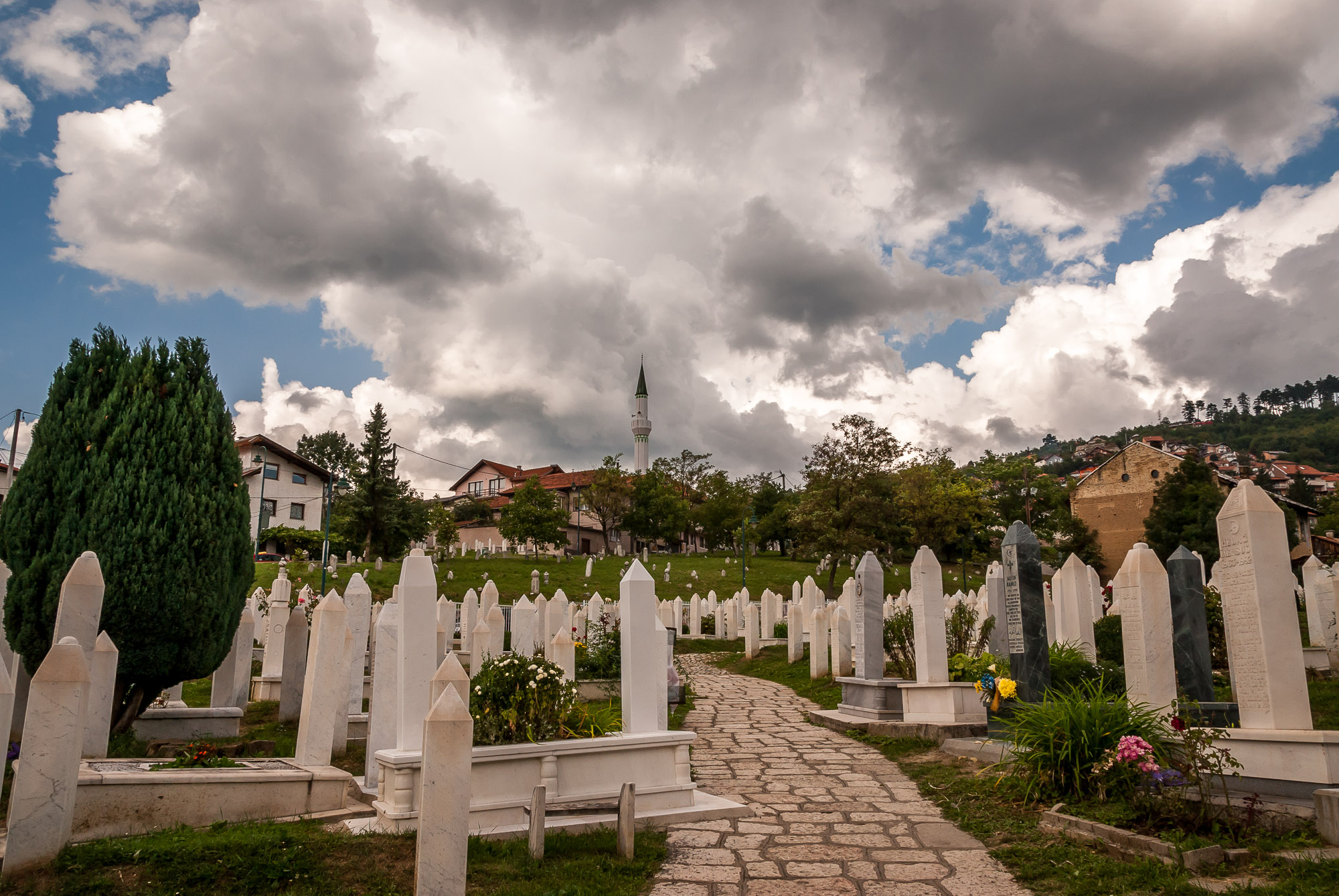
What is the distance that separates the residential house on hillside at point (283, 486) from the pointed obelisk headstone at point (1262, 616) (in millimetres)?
45177

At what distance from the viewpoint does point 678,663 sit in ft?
67.4

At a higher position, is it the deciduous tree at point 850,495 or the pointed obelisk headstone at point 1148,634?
the deciduous tree at point 850,495

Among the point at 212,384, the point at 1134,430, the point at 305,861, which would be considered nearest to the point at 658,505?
the point at 212,384

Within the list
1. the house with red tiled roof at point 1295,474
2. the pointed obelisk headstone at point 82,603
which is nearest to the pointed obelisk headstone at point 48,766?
the pointed obelisk headstone at point 82,603

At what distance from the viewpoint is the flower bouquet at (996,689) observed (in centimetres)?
890

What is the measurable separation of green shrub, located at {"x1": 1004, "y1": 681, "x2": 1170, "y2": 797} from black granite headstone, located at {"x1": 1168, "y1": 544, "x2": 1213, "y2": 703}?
104 inches

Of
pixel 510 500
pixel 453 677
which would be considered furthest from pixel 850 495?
pixel 510 500

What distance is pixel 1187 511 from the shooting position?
120 ft

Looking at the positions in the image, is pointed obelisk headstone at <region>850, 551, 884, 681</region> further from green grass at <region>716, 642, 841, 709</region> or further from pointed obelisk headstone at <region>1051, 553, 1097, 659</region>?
pointed obelisk headstone at <region>1051, 553, 1097, 659</region>

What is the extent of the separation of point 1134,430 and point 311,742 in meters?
141

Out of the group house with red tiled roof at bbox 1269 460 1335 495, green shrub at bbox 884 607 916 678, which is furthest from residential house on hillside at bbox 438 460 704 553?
house with red tiled roof at bbox 1269 460 1335 495

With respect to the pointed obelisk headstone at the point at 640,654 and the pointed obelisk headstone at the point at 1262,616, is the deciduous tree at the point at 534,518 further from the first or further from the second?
the pointed obelisk headstone at the point at 1262,616

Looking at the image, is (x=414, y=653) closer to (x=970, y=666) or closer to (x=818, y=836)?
(x=818, y=836)

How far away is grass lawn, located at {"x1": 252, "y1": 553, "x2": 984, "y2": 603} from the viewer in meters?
31.8
